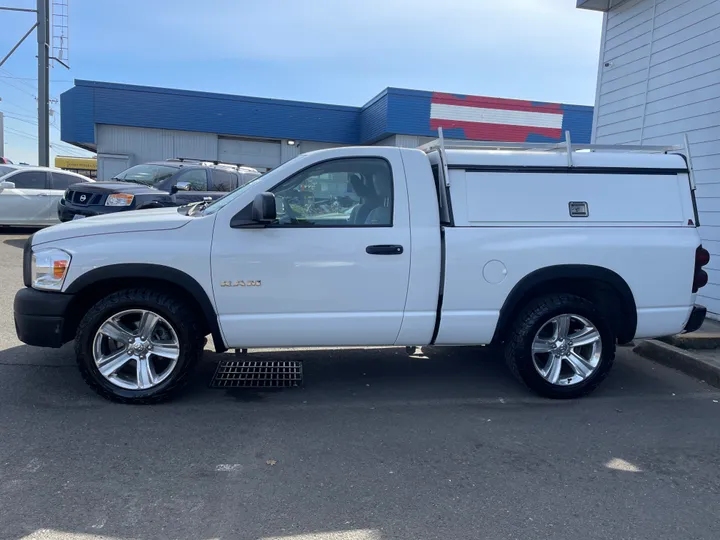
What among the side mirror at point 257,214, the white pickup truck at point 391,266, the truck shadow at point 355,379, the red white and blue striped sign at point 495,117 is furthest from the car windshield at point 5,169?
the red white and blue striped sign at point 495,117

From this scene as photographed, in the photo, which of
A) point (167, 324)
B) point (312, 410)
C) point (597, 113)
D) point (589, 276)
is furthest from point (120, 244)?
point (597, 113)

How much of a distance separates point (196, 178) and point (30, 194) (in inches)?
180

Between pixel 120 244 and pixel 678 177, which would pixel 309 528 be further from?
pixel 678 177

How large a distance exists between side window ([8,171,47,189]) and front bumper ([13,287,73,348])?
403 inches

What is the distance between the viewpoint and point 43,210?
12609 mm

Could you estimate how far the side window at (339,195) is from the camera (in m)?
4.16

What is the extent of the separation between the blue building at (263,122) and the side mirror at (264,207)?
21399 millimetres

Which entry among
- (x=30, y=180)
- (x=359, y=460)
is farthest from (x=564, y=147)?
(x=30, y=180)

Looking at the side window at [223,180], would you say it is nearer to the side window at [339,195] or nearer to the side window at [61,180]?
the side window at [61,180]

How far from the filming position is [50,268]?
3930 mm

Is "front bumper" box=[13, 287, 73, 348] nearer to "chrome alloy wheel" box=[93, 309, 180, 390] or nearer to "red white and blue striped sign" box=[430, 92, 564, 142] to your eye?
Answer: "chrome alloy wheel" box=[93, 309, 180, 390]

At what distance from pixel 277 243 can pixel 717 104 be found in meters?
6.00

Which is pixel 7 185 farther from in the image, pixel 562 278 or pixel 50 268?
pixel 562 278

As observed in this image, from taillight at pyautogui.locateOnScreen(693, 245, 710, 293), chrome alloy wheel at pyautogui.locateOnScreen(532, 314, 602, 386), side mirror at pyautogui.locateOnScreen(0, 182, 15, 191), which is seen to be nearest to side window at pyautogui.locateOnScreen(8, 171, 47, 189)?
side mirror at pyautogui.locateOnScreen(0, 182, 15, 191)
